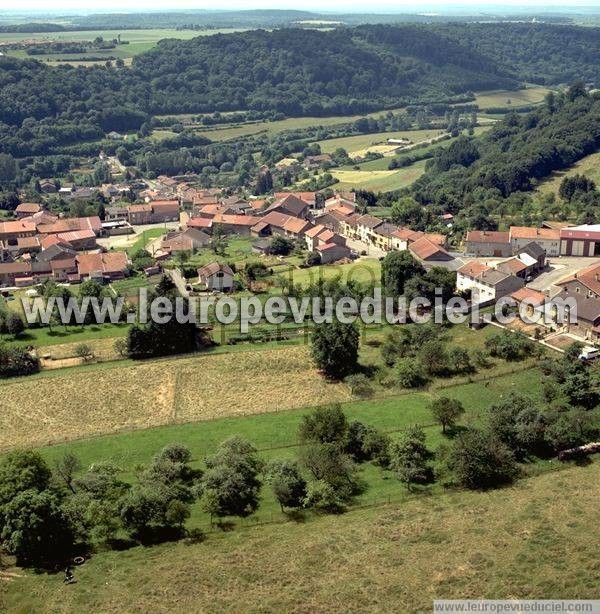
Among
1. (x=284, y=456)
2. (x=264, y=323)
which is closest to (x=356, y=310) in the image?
(x=264, y=323)

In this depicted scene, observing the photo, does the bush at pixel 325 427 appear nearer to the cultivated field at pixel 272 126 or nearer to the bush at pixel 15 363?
the bush at pixel 15 363

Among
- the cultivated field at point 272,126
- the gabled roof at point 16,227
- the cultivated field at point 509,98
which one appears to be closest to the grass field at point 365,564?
the gabled roof at point 16,227

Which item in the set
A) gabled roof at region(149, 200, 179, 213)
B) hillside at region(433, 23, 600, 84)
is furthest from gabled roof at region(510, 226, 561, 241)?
hillside at region(433, 23, 600, 84)

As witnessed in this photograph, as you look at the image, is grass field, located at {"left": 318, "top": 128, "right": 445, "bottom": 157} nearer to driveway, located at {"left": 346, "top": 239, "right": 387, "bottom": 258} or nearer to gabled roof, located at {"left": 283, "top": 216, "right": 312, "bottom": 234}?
gabled roof, located at {"left": 283, "top": 216, "right": 312, "bottom": 234}

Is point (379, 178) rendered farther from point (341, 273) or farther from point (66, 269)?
point (66, 269)

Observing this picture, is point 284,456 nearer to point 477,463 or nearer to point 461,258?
point 477,463
